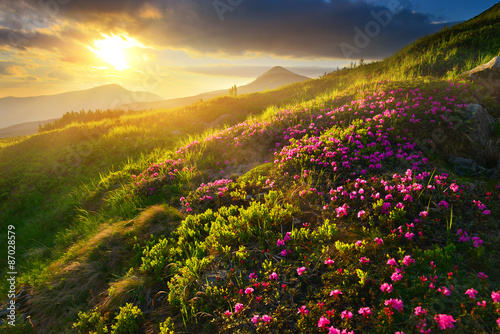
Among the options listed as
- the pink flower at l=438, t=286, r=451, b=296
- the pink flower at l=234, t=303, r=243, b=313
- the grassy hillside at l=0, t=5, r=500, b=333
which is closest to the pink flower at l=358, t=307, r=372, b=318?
the grassy hillside at l=0, t=5, r=500, b=333

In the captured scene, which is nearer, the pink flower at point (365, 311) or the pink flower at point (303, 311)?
the pink flower at point (365, 311)

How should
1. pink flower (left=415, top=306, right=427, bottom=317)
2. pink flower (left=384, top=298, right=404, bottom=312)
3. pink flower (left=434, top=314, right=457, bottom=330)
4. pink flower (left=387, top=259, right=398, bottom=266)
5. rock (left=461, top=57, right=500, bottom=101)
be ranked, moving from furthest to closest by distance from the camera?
rock (left=461, top=57, right=500, bottom=101), pink flower (left=387, top=259, right=398, bottom=266), pink flower (left=384, top=298, right=404, bottom=312), pink flower (left=415, top=306, right=427, bottom=317), pink flower (left=434, top=314, right=457, bottom=330)

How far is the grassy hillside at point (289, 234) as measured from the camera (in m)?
3.04

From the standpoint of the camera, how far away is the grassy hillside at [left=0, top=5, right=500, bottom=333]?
3.04 metres

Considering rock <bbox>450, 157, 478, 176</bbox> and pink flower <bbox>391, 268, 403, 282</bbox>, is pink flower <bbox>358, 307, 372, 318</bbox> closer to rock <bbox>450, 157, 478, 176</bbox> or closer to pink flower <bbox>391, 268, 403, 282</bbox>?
pink flower <bbox>391, 268, 403, 282</bbox>

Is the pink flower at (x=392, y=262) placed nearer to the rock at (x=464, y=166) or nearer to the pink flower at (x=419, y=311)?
the pink flower at (x=419, y=311)

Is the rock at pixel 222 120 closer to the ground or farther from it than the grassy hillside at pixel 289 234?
farther from it

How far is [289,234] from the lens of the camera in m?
4.11

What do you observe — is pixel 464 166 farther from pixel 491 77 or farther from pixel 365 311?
pixel 365 311

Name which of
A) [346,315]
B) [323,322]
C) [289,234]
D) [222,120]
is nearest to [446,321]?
[346,315]

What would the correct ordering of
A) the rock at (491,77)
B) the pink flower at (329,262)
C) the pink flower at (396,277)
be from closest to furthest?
the pink flower at (396,277) → the pink flower at (329,262) → the rock at (491,77)

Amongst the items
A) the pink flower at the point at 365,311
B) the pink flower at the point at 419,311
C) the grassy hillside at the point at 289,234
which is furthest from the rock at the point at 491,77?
the pink flower at the point at 365,311

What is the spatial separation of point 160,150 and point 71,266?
7.07 meters

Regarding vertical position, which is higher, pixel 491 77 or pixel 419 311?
pixel 491 77
